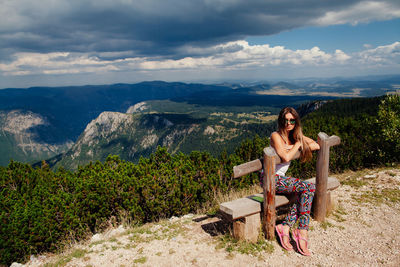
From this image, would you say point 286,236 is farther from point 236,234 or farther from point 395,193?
point 395,193

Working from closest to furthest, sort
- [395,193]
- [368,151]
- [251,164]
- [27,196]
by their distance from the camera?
[251,164] < [395,193] < [27,196] < [368,151]

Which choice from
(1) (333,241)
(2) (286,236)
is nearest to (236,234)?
(2) (286,236)

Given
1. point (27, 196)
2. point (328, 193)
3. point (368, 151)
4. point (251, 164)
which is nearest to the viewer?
point (251, 164)

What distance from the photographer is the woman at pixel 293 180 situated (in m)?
6.21

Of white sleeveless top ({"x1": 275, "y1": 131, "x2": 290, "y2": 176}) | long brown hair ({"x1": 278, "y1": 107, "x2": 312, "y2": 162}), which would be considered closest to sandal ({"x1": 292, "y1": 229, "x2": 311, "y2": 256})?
white sleeveless top ({"x1": 275, "y1": 131, "x2": 290, "y2": 176})

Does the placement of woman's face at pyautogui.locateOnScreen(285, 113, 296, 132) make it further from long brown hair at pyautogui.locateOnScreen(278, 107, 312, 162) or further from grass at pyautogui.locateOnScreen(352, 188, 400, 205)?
grass at pyautogui.locateOnScreen(352, 188, 400, 205)

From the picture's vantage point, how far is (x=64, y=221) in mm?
9367

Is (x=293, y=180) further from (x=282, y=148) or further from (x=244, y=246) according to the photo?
(x=244, y=246)

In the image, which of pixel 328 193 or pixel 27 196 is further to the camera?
pixel 27 196

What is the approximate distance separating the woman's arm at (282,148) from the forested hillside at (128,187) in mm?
5579

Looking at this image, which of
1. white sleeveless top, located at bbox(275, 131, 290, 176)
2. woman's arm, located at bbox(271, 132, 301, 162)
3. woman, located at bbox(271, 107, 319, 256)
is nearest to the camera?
woman's arm, located at bbox(271, 132, 301, 162)

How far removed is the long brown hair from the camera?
632 cm

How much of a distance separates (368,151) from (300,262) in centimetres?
1142

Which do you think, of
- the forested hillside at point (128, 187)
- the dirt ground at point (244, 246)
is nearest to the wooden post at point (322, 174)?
the dirt ground at point (244, 246)
